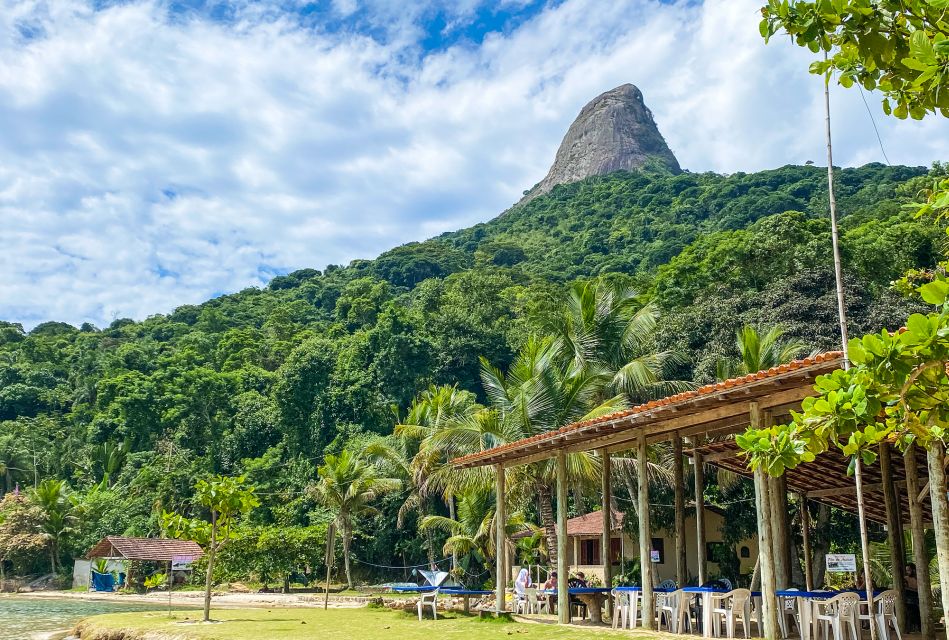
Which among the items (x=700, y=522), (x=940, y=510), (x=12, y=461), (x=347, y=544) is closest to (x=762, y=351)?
(x=700, y=522)

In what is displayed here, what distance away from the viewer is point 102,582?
3325 cm

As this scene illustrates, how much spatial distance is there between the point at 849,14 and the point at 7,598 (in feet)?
121

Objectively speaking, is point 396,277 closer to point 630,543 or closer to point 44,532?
point 44,532

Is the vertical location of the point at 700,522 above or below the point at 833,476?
below

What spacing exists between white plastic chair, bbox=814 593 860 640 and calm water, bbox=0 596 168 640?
561 inches

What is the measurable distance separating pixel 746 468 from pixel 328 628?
747 cm

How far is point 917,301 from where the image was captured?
79.2 ft

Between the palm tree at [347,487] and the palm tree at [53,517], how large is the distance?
51.0 ft

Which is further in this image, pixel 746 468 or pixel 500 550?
pixel 500 550

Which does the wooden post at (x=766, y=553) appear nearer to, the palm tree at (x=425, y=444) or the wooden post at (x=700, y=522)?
the wooden post at (x=700, y=522)

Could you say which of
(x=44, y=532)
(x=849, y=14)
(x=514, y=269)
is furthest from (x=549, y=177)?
(x=849, y=14)

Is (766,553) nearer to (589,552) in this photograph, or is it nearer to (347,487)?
(589,552)

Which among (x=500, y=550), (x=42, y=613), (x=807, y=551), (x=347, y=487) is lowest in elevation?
(x=42, y=613)

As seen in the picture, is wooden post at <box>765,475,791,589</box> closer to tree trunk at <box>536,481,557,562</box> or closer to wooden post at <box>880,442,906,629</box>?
wooden post at <box>880,442,906,629</box>
